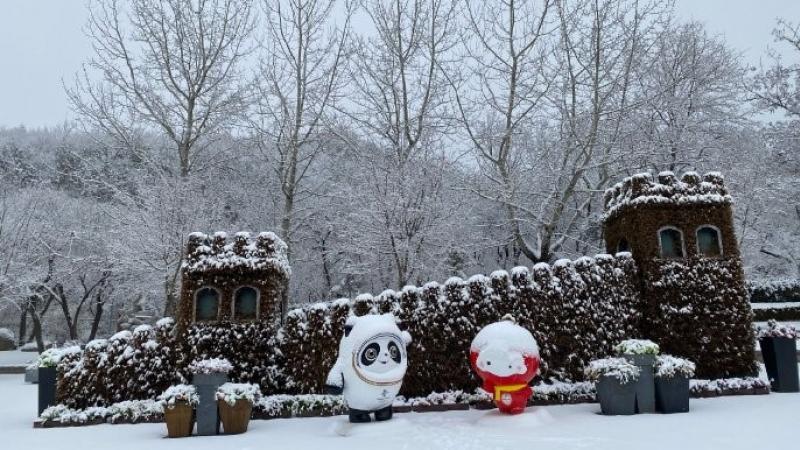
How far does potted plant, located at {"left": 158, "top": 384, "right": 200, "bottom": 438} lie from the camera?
7.75m

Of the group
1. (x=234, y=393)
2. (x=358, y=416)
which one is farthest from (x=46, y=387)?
(x=358, y=416)

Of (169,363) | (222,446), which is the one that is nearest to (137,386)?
(169,363)

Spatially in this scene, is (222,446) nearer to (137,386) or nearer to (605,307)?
(137,386)

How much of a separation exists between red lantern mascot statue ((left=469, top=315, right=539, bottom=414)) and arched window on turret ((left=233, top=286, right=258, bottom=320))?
437 cm

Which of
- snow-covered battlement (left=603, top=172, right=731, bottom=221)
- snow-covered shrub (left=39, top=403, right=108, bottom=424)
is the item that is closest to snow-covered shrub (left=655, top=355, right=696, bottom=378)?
snow-covered battlement (left=603, top=172, right=731, bottom=221)

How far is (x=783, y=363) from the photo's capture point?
30.8 ft

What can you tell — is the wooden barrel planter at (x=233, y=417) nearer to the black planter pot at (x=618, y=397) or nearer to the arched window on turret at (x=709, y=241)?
the black planter pot at (x=618, y=397)

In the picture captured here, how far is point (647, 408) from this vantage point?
8148mm

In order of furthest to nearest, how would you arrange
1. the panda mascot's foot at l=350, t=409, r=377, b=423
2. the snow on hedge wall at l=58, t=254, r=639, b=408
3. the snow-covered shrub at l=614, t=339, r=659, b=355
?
1. the snow on hedge wall at l=58, t=254, r=639, b=408
2. the snow-covered shrub at l=614, t=339, r=659, b=355
3. the panda mascot's foot at l=350, t=409, r=377, b=423

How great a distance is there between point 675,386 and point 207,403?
23.0 feet

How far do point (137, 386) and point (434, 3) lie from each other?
44.2ft

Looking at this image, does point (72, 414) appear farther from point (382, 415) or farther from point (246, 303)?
point (382, 415)

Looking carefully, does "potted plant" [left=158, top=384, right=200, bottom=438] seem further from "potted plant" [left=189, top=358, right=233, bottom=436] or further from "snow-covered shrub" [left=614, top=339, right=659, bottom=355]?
"snow-covered shrub" [left=614, top=339, right=659, bottom=355]

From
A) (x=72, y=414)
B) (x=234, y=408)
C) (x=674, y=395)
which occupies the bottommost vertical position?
(x=674, y=395)
